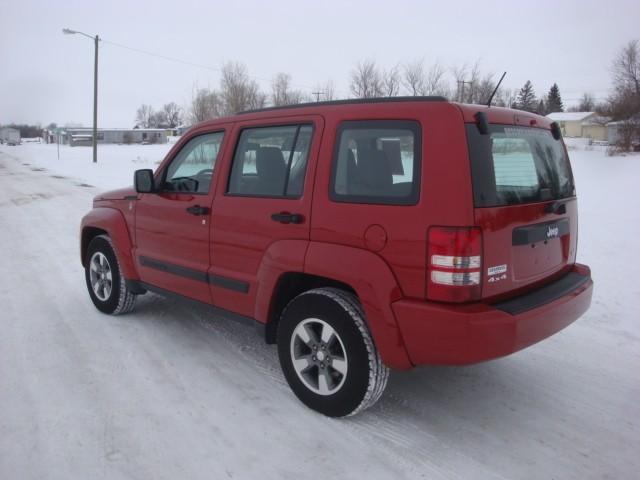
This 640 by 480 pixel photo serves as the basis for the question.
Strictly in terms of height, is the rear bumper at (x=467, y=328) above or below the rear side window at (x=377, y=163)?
below

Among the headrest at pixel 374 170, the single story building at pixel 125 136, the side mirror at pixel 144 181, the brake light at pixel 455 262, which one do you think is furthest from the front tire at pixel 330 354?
the single story building at pixel 125 136

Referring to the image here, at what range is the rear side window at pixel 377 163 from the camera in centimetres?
293

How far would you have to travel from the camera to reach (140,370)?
3.96 m

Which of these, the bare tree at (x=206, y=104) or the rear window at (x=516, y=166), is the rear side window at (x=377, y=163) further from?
the bare tree at (x=206, y=104)

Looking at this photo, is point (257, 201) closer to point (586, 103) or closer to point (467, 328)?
point (467, 328)

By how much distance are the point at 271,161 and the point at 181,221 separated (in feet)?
3.26

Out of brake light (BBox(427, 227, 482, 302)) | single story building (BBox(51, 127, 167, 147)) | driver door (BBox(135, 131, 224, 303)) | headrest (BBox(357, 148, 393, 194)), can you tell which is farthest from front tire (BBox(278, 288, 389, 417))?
single story building (BBox(51, 127, 167, 147))

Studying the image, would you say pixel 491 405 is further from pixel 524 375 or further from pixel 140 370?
pixel 140 370

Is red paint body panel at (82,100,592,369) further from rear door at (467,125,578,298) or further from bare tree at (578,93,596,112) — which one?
bare tree at (578,93,596,112)

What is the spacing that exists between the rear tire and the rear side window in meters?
2.74

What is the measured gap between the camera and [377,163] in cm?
313

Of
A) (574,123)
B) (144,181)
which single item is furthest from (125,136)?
(144,181)

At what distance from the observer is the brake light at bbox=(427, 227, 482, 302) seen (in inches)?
107

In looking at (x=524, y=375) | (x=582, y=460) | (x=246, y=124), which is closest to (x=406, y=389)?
(x=524, y=375)
